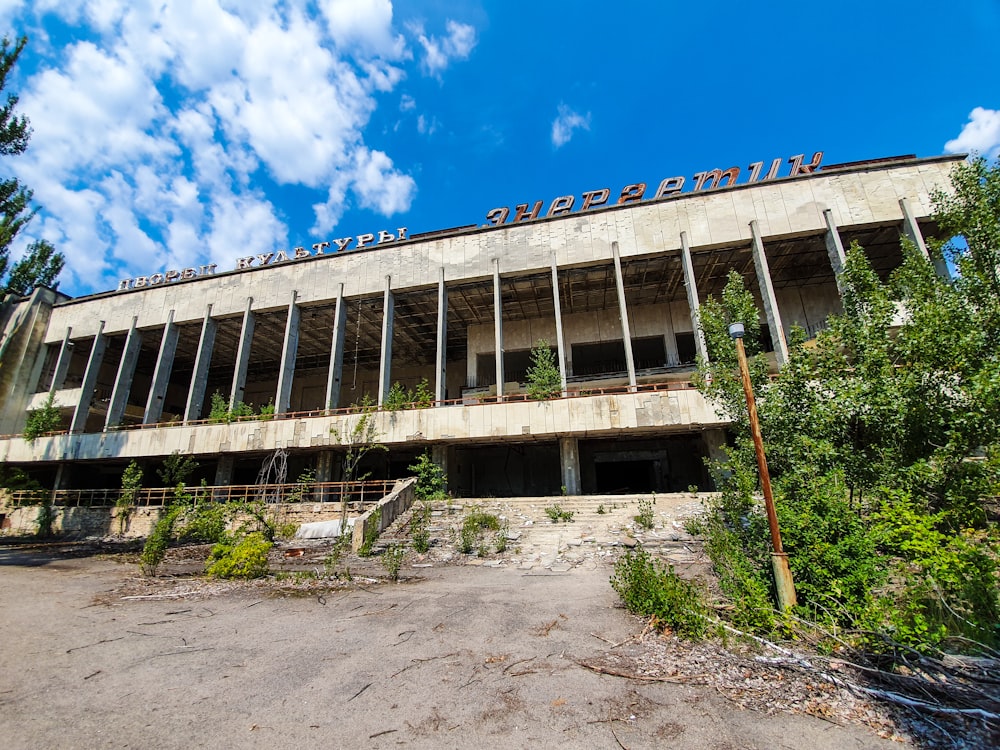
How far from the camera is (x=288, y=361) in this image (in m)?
30.0

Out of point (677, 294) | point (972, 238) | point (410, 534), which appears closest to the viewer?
point (972, 238)

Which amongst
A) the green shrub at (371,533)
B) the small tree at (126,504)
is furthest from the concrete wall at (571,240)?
the green shrub at (371,533)

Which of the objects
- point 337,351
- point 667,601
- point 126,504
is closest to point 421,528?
point 667,601

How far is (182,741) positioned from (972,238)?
16.7m

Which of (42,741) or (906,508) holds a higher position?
(906,508)

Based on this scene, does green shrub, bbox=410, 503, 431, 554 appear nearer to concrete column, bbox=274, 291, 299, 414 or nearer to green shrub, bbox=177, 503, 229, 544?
green shrub, bbox=177, 503, 229, 544

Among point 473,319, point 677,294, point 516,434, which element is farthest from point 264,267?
point 677,294

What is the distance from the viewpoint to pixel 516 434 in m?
23.3

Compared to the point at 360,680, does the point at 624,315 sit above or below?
above

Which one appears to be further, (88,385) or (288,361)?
(88,385)

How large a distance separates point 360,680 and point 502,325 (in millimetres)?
27655

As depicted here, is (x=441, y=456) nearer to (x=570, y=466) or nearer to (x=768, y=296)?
(x=570, y=466)

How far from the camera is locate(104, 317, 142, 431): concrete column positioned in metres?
32.2

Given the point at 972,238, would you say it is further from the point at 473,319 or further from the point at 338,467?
the point at 338,467
